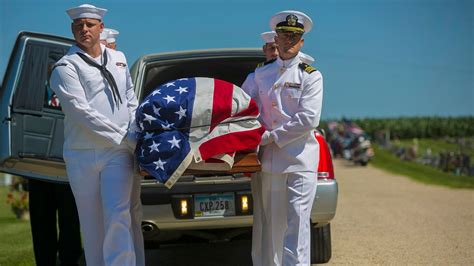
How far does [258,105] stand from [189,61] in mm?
1624

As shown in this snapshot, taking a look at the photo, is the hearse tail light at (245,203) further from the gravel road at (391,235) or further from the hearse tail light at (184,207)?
the gravel road at (391,235)

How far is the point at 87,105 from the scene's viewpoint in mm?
5590

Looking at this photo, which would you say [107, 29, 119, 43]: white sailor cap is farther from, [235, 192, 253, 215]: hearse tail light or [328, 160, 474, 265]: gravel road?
[328, 160, 474, 265]: gravel road

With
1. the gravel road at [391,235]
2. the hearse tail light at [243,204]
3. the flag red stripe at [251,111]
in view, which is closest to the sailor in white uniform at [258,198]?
the flag red stripe at [251,111]

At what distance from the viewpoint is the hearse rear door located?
6.97 metres

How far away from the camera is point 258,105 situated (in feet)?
20.0

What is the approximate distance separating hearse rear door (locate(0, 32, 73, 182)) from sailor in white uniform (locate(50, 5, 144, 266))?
126 cm

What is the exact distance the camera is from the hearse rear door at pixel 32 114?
274 inches

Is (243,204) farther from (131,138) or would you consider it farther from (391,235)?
(391,235)

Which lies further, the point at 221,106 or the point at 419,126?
the point at 419,126

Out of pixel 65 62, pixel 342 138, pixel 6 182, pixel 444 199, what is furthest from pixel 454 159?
pixel 65 62

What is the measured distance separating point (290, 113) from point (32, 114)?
2.57 metres

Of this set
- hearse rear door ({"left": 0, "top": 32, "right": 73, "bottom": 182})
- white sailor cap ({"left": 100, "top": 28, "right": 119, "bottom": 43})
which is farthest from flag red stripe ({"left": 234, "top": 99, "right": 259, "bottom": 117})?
hearse rear door ({"left": 0, "top": 32, "right": 73, "bottom": 182})

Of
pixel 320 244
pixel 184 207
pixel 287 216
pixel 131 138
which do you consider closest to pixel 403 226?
pixel 320 244
